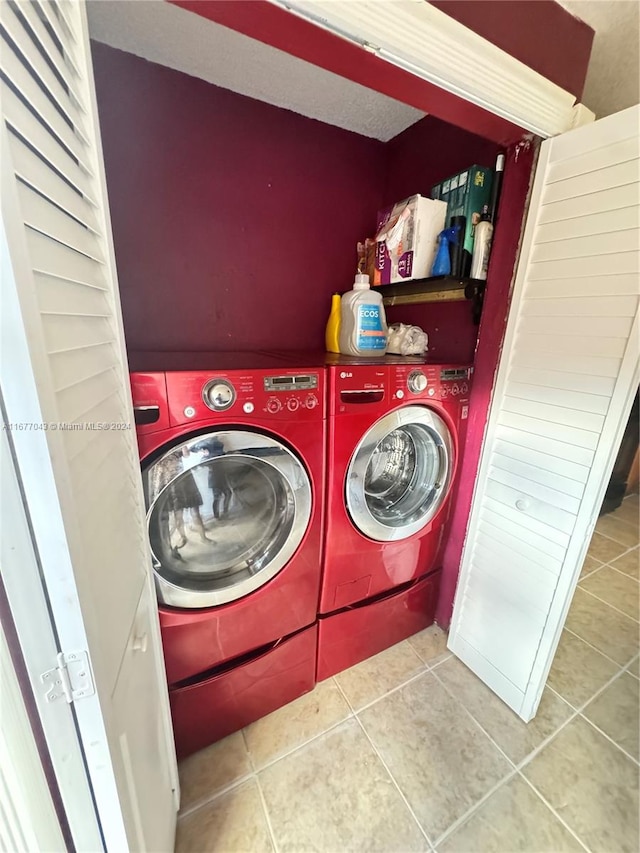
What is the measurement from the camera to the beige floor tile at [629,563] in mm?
2135

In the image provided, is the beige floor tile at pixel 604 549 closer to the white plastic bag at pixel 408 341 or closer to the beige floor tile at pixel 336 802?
the white plastic bag at pixel 408 341

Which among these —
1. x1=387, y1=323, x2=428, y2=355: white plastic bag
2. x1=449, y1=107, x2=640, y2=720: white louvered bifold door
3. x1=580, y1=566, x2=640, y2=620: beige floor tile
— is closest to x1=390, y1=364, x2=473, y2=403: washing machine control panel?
x1=449, y1=107, x2=640, y2=720: white louvered bifold door

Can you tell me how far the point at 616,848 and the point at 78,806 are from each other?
141 cm

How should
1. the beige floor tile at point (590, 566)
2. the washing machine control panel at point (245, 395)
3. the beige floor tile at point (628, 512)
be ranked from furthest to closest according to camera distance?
1. the beige floor tile at point (628, 512)
2. the beige floor tile at point (590, 566)
3. the washing machine control panel at point (245, 395)

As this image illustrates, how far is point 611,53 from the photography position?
1127 millimetres

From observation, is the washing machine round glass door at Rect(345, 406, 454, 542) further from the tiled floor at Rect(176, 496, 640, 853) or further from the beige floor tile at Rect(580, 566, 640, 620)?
the beige floor tile at Rect(580, 566, 640, 620)

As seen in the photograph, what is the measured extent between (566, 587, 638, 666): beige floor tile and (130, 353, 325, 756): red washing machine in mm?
1421

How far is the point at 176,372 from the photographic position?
0.82 meters

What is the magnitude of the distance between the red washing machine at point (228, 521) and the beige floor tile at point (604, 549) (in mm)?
2082

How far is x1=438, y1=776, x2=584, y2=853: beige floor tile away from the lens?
38.8 inches

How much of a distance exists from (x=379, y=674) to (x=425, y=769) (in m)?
0.34

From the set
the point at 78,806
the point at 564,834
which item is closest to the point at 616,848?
the point at 564,834

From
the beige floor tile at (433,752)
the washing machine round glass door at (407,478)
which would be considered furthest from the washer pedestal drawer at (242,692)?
the washing machine round glass door at (407,478)

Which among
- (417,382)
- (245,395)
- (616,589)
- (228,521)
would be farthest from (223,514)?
(616,589)
